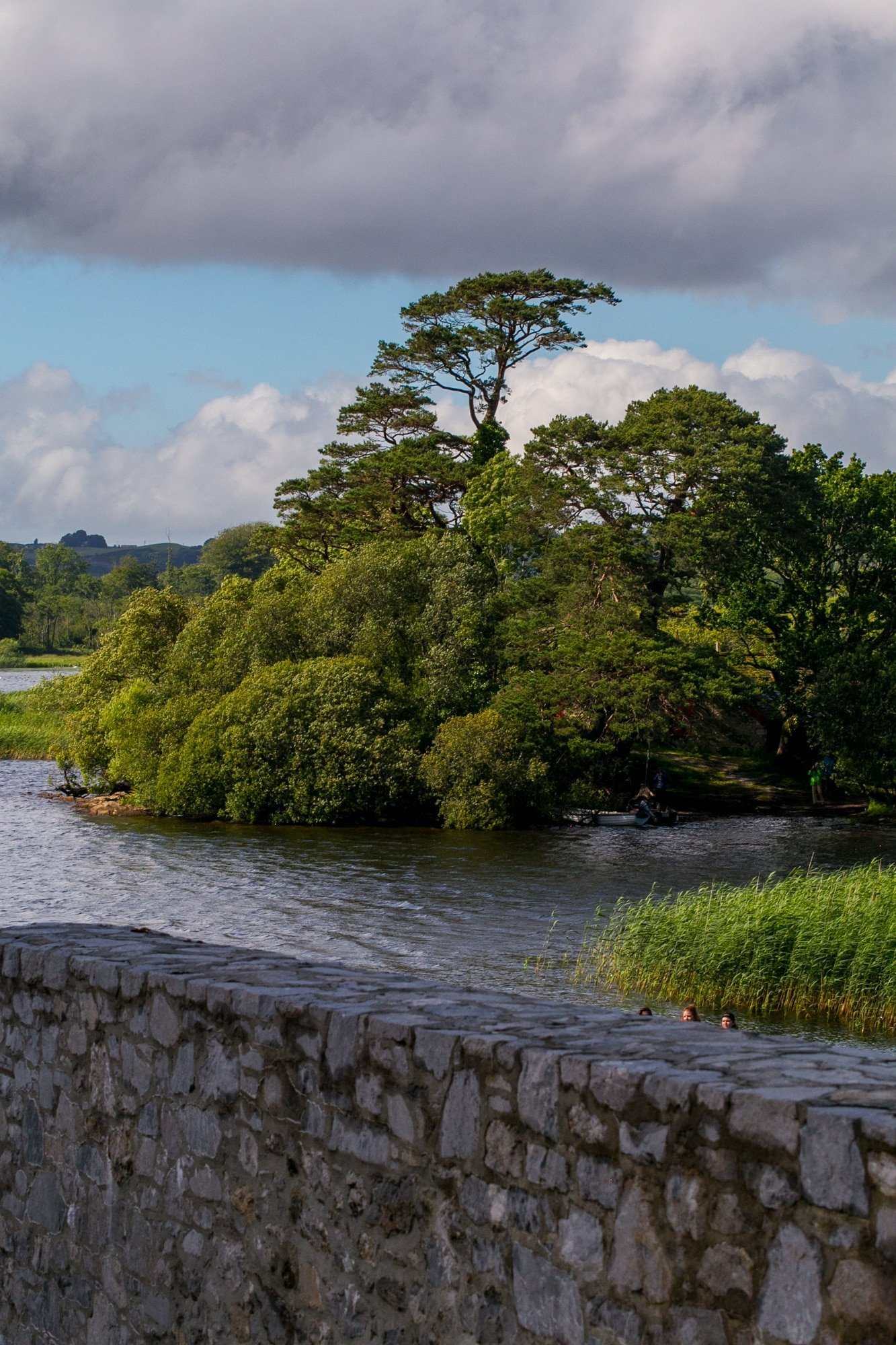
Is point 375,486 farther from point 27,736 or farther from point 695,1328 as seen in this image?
point 695,1328

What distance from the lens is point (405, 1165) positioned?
196 inches

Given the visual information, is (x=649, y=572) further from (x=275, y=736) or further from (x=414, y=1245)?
(x=414, y=1245)

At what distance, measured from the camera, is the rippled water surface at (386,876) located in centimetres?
2364

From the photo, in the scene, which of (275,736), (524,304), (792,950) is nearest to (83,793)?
(275,736)

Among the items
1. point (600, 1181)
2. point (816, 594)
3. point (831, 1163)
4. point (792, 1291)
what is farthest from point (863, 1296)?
point (816, 594)

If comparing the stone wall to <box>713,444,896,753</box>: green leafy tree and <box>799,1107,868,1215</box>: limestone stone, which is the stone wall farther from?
<box>713,444,896,753</box>: green leafy tree

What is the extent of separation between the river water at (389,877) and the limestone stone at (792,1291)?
13735mm

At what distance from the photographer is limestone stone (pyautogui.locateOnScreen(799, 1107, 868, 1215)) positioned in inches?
143

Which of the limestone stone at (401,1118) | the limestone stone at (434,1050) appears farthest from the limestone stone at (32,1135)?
the limestone stone at (434,1050)

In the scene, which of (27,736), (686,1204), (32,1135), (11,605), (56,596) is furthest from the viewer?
(56,596)

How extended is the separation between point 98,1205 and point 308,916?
1948 cm

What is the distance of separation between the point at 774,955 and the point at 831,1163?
1499 centimetres

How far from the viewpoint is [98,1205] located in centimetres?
662

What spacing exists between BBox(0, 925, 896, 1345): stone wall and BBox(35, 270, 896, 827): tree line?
31539 millimetres
